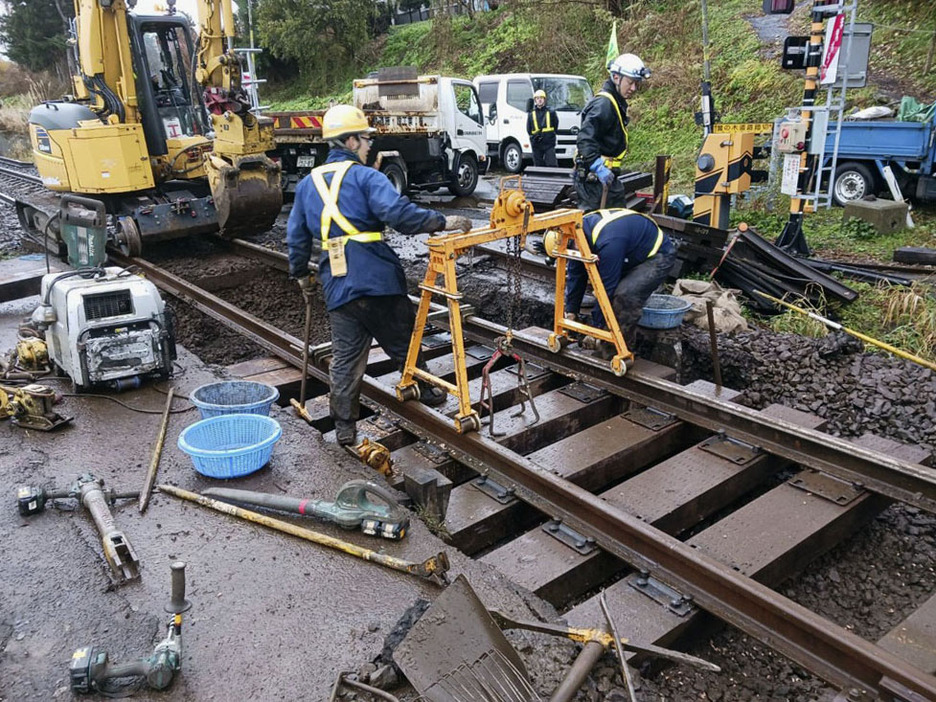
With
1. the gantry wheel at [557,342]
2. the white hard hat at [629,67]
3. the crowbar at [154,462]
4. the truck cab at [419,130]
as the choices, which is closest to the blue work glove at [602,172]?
the white hard hat at [629,67]

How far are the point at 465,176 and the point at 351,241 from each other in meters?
11.4

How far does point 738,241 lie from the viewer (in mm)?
7617

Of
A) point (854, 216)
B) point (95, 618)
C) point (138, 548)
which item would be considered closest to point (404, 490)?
point (138, 548)

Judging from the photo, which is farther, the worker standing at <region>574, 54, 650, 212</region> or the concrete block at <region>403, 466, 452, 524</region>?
the worker standing at <region>574, 54, 650, 212</region>

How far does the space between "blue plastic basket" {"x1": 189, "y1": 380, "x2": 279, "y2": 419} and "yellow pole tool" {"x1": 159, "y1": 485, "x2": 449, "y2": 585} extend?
623mm

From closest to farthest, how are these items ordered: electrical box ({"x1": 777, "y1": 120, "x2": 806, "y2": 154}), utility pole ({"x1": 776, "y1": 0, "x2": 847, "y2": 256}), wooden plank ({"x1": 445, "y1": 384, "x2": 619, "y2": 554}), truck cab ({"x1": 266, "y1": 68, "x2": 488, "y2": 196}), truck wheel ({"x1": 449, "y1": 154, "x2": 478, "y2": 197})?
wooden plank ({"x1": 445, "y1": 384, "x2": 619, "y2": 554})
utility pole ({"x1": 776, "y1": 0, "x2": 847, "y2": 256})
electrical box ({"x1": 777, "y1": 120, "x2": 806, "y2": 154})
truck cab ({"x1": 266, "y1": 68, "x2": 488, "y2": 196})
truck wheel ({"x1": 449, "y1": 154, "x2": 478, "y2": 197})

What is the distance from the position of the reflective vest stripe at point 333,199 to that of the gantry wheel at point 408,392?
1.17 meters

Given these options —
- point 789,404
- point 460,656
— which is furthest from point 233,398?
point 789,404

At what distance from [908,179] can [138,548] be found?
37.9 feet

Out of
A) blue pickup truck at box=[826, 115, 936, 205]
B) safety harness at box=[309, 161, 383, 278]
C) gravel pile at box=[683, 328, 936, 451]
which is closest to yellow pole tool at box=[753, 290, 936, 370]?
gravel pile at box=[683, 328, 936, 451]

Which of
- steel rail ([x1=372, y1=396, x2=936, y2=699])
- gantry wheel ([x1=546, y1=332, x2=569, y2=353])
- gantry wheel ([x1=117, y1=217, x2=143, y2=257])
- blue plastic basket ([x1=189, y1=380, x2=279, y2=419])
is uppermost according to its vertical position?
gantry wheel ([x1=117, y1=217, x2=143, y2=257])

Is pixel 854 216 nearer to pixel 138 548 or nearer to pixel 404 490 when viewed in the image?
pixel 404 490

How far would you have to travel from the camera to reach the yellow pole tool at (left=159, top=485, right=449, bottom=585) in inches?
134

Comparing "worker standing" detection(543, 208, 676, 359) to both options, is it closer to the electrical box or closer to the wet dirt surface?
the wet dirt surface
